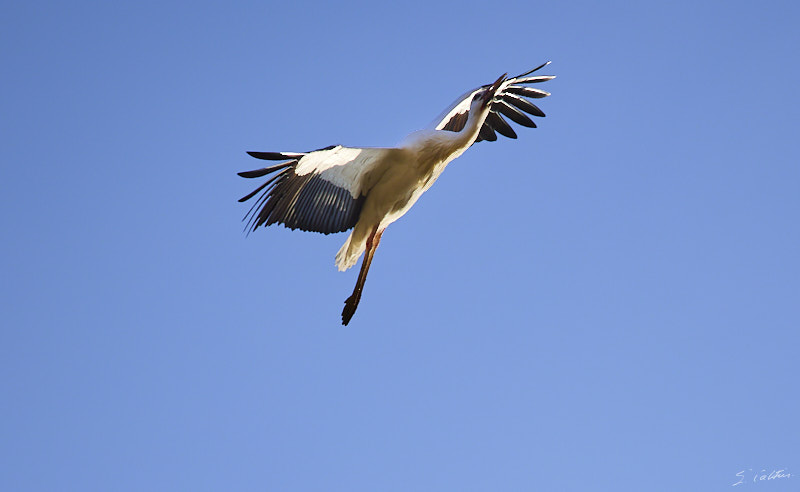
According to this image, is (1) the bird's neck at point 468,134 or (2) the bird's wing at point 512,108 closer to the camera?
(1) the bird's neck at point 468,134

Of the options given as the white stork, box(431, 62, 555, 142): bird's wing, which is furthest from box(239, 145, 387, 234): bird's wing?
box(431, 62, 555, 142): bird's wing

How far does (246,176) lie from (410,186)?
62.3 inches

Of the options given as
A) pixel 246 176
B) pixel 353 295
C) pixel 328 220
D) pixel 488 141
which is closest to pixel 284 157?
pixel 246 176

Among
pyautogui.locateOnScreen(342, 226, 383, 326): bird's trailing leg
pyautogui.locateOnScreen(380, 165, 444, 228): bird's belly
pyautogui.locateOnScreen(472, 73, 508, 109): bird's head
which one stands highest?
pyautogui.locateOnScreen(472, 73, 508, 109): bird's head

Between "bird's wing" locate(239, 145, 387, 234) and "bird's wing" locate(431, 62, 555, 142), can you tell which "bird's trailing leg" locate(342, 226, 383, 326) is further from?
"bird's wing" locate(431, 62, 555, 142)

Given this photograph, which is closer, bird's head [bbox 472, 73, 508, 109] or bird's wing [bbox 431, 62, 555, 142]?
bird's head [bbox 472, 73, 508, 109]

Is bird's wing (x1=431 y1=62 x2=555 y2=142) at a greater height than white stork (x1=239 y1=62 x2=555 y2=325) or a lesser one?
greater

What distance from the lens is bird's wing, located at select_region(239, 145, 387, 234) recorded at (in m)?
9.26

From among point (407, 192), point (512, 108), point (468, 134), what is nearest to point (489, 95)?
point (468, 134)

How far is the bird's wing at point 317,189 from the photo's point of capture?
926 centimetres

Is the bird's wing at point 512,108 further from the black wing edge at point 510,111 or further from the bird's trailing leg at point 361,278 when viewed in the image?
the bird's trailing leg at point 361,278

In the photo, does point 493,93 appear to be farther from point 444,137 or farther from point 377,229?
point 377,229

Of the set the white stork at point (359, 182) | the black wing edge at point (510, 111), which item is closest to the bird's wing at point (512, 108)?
the black wing edge at point (510, 111)

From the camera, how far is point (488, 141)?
11.3 metres
